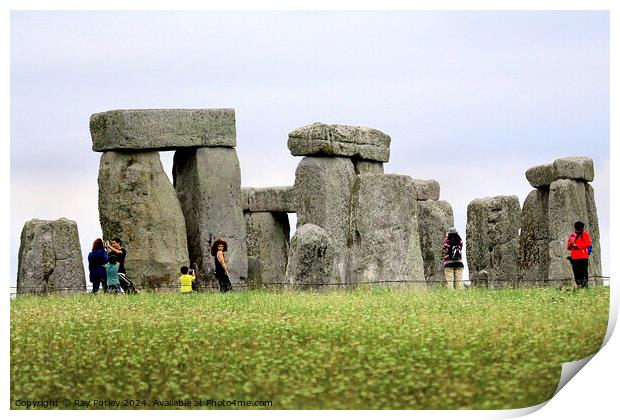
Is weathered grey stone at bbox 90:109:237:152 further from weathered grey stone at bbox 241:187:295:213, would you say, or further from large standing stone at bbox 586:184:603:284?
weathered grey stone at bbox 241:187:295:213

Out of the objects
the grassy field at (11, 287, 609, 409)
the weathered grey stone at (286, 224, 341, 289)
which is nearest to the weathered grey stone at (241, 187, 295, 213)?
the weathered grey stone at (286, 224, 341, 289)

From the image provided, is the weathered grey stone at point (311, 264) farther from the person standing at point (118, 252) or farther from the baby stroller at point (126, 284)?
the person standing at point (118, 252)

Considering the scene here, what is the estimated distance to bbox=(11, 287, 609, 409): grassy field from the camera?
20875 mm

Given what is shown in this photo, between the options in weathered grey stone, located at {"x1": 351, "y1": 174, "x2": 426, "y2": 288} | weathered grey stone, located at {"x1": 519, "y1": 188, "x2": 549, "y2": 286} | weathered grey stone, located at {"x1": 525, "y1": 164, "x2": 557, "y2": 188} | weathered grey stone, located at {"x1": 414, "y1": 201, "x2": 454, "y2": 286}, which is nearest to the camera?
weathered grey stone, located at {"x1": 351, "y1": 174, "x2": 426, "y2": 288}

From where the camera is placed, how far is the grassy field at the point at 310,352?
20.9m

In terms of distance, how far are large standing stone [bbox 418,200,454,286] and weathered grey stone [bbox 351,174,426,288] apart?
7.20m

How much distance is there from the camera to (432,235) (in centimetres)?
4034

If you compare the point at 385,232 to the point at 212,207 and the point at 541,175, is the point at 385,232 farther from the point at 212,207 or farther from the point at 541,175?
the point at 541,175

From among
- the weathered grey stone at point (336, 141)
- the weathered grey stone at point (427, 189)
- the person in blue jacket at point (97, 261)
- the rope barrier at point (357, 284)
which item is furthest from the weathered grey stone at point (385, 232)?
the weathered grey stone at point (427, 189)

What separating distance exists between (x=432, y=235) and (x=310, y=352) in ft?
60.4

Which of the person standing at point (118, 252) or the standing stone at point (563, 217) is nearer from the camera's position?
the person standing at point (118, 252)

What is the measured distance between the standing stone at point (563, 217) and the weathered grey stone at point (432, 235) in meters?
3.36

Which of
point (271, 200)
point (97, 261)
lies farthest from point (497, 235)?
point (97, 261)

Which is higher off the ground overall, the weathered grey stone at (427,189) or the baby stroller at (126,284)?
the weathered grey stone at (427,189)
